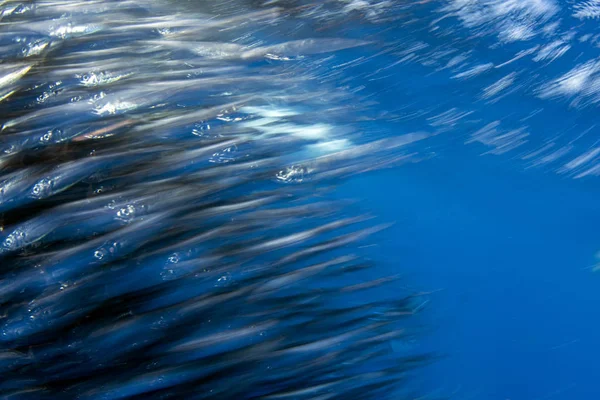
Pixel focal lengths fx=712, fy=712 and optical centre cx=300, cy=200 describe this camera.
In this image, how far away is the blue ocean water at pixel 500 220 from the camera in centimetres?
65

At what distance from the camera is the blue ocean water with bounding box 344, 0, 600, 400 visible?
65cm

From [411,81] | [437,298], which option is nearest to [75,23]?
[411,81]

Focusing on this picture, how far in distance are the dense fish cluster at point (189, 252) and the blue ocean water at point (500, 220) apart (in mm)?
32

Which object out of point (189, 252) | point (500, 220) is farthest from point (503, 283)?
point (189, 252)

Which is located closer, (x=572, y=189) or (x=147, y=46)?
(x=572, y=189)

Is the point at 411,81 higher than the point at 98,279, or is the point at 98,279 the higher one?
the point at 411,81

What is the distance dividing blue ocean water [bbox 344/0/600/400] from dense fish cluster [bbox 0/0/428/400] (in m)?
0.03

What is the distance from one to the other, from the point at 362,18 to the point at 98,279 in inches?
17.0

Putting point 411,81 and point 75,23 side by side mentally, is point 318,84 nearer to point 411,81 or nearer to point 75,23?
point 411,81

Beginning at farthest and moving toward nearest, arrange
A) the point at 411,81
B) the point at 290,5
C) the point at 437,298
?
the point at 290,5, the point at 411,81, the point at 437,298

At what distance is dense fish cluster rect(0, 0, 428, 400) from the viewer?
0.66 metres

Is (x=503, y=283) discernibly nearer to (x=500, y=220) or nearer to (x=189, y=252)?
(x=500, y=220)

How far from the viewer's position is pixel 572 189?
695 mm

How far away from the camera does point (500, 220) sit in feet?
2.19
